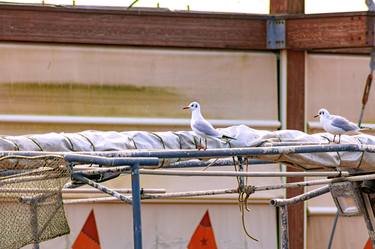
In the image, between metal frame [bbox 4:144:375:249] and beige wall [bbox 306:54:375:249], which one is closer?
metal frame [bbox 4:144:375:249]

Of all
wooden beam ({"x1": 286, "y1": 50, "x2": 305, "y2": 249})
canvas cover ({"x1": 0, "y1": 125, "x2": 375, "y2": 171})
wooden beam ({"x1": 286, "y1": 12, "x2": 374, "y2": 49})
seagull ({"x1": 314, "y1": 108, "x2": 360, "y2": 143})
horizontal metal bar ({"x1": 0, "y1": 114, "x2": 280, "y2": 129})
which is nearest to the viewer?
canvas cover ({"x1": 0, "y1": 125, "x2": 375, "y2": 171})

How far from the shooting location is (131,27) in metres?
14.0

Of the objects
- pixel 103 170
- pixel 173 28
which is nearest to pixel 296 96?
pixel 173 28

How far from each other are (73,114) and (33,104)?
1.47 feet

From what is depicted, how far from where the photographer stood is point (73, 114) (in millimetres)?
13836

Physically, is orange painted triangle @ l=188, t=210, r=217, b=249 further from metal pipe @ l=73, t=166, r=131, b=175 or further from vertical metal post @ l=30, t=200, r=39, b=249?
vertical metal post @ l=30, t=200, r=39, b=249

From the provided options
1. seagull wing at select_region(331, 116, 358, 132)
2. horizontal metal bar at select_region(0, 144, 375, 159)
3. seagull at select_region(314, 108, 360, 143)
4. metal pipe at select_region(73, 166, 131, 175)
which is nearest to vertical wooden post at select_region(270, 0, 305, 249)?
seagull at select_region(314, 108, 360, 143)

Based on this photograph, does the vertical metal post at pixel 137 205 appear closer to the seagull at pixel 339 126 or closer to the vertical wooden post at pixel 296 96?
the seagull at pixel 339 126

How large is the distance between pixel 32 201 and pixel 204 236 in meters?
6.90

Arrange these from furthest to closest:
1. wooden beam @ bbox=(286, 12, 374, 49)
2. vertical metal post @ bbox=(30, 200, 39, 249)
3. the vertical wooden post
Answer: the vertical wooden post < wooden beam @ bbox=(286, 12, 374, 49) < vertical metal post @ bbox=(30, 200, 39, 249)

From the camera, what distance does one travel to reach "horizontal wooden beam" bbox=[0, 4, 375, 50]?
541 inches

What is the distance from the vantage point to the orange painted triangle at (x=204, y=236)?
1402 cm

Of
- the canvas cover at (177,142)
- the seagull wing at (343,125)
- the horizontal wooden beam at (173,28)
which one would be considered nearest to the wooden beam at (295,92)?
the horizontal wooden beam at (173,28)

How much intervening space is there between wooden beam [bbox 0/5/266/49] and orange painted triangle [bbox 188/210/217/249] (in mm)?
1969
